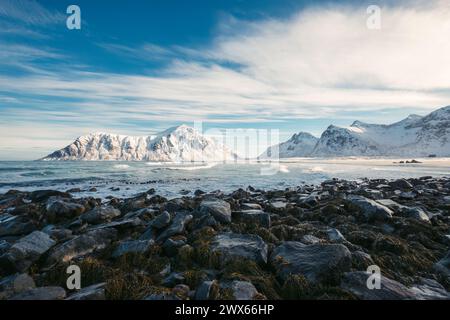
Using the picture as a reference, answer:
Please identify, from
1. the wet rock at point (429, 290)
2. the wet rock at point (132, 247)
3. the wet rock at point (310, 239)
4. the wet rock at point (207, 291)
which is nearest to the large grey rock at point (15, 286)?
the wet rock at point (132, 247)

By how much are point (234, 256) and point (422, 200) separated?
41.3ft

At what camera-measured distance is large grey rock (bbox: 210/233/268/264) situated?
6012mm

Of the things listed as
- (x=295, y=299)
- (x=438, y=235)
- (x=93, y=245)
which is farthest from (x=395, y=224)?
(x=93, y=245)

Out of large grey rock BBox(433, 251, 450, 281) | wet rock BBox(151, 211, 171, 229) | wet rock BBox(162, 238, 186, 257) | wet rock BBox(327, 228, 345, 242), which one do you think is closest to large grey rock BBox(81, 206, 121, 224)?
wet rock BBox(151, 211, 171, 229)

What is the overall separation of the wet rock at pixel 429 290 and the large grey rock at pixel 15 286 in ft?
23.4

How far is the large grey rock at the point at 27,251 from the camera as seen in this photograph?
585cm

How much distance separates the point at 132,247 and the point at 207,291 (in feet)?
10.1

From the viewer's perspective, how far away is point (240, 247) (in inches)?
250

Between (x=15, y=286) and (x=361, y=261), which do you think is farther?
(x=361, y=261)

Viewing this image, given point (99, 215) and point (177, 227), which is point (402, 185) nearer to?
point (177, 227)

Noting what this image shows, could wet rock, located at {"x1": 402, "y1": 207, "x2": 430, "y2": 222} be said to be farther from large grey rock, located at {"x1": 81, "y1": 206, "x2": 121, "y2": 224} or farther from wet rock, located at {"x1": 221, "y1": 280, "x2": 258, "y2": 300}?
large grey rock, located at {"x1": 81, "y1": 206, "x2": 121, "y2": 224}

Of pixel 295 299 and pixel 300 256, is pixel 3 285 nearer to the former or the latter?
pixel 295 299

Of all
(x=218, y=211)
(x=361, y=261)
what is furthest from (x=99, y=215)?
(x=361, y=261)

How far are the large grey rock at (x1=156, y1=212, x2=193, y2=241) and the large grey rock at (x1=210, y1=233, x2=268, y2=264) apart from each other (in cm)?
139
